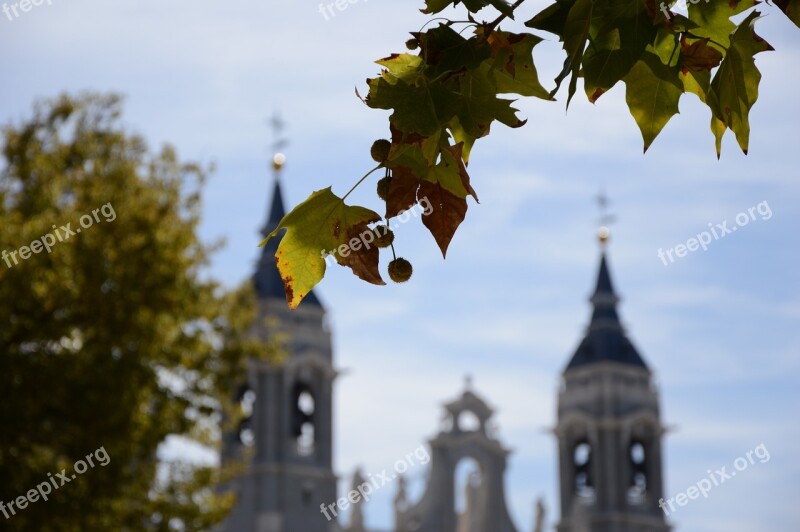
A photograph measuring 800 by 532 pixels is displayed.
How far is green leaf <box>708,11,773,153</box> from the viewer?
241cm

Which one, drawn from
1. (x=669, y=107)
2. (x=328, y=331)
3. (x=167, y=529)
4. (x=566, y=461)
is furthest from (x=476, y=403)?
(x=669, y=107)

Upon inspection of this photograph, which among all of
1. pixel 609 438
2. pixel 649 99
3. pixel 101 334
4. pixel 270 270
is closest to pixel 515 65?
pixel 649 99

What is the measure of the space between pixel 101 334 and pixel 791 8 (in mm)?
15125

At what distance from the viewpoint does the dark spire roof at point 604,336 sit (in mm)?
53219

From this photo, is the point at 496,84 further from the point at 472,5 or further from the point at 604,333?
the point at 604,333

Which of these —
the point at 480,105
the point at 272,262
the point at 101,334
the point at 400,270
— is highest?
the point at 272,262

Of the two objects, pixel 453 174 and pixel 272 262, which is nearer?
pixel 453 174

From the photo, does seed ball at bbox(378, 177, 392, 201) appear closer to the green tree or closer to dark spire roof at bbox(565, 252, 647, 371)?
the green tree

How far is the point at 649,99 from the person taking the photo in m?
2.45

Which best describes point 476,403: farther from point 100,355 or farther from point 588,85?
point 588,85

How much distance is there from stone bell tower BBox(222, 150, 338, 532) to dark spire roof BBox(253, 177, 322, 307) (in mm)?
240

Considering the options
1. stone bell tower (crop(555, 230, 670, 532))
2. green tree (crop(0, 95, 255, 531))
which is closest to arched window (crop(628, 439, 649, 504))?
stone bell tower (crop(555, 230, 670, 532))

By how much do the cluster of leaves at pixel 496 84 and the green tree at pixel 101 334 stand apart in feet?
44.1

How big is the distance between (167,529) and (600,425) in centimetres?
3556
